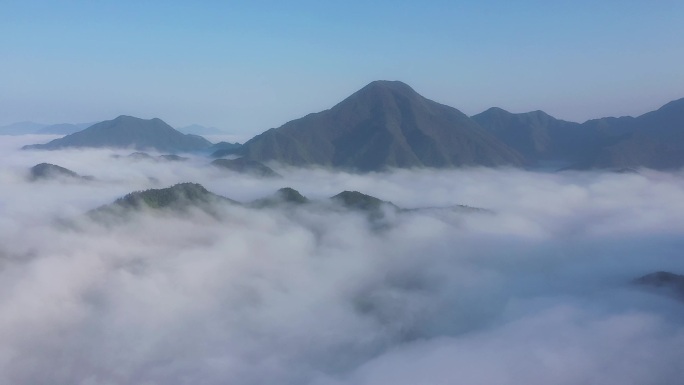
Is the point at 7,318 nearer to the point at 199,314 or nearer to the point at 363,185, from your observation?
the point at 199,314

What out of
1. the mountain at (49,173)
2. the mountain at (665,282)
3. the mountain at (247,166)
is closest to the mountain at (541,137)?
the mountain at (247,166)

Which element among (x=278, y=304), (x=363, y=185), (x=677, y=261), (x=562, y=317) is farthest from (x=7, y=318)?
(x=363, y=185)

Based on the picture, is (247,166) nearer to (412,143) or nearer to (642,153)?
(412,143)

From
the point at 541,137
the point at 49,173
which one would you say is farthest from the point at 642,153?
the point at 49,173

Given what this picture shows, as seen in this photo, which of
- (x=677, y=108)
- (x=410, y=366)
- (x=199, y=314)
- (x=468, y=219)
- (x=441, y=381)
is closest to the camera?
(x=441, y=381)

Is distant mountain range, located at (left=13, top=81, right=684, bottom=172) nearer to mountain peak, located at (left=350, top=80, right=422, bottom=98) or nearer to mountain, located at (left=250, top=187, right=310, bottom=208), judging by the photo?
mountain peak, located at (left=350, top=80, right=422, bottom=98)

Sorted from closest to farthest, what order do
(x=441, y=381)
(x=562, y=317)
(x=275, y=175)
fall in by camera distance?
(x=441, y=381)
(x=562, y=317)
(x=275, y=175)
